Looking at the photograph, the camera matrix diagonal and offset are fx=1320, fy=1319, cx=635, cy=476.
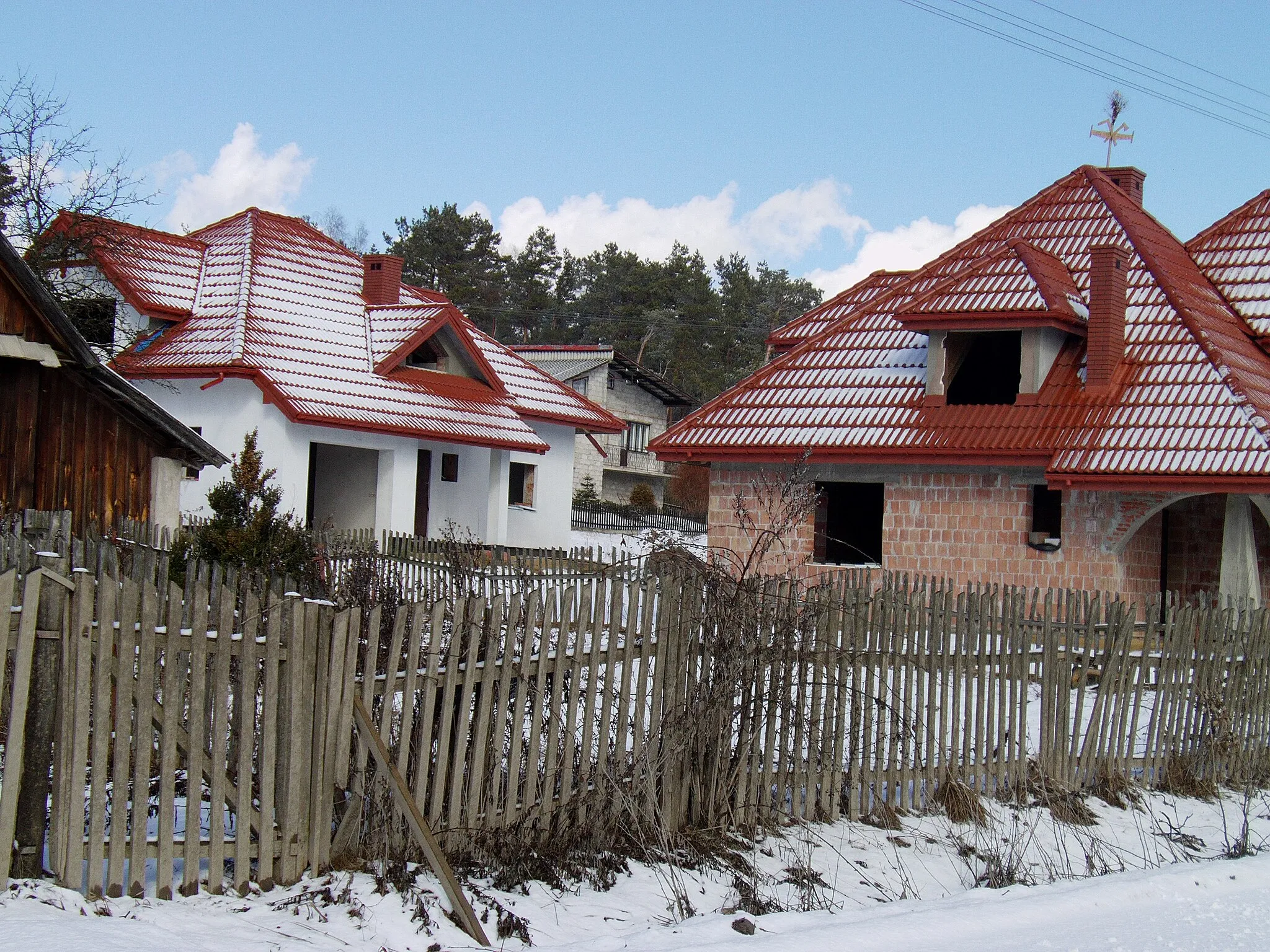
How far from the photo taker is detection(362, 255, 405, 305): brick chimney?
2984cm

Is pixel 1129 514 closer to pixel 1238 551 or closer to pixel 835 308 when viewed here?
pixel 1238 551

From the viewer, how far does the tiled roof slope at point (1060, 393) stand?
15.9 m

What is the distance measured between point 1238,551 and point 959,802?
9.99 m

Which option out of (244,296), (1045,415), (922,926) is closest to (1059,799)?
(922,926)

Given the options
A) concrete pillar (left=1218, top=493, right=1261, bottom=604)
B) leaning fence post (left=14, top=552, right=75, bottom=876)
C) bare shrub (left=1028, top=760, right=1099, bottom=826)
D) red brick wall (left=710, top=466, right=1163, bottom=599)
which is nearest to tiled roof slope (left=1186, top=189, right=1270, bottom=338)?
concrete pillar (left=1218, top=493, right=1261, bottom=604)

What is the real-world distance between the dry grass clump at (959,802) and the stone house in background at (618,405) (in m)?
39.5

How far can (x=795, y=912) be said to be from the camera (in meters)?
6.22

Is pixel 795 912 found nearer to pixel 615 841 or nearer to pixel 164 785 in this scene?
pixel 615 841

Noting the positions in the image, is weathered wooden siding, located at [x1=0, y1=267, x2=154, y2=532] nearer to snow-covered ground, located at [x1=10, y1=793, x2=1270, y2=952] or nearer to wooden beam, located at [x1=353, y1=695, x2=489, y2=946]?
wooden beam, located at [x1=353, y1=695, x2=489, y2=946]

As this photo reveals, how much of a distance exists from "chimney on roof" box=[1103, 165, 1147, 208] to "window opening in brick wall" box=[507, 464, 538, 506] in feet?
49.4

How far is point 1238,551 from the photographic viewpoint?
16.7m

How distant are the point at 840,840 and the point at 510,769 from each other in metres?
2.36

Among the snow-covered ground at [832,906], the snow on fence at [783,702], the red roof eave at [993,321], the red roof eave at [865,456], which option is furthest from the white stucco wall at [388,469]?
the snow-covered ground at [832,906]

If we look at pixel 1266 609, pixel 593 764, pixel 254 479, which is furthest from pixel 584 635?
pixel 254 479
